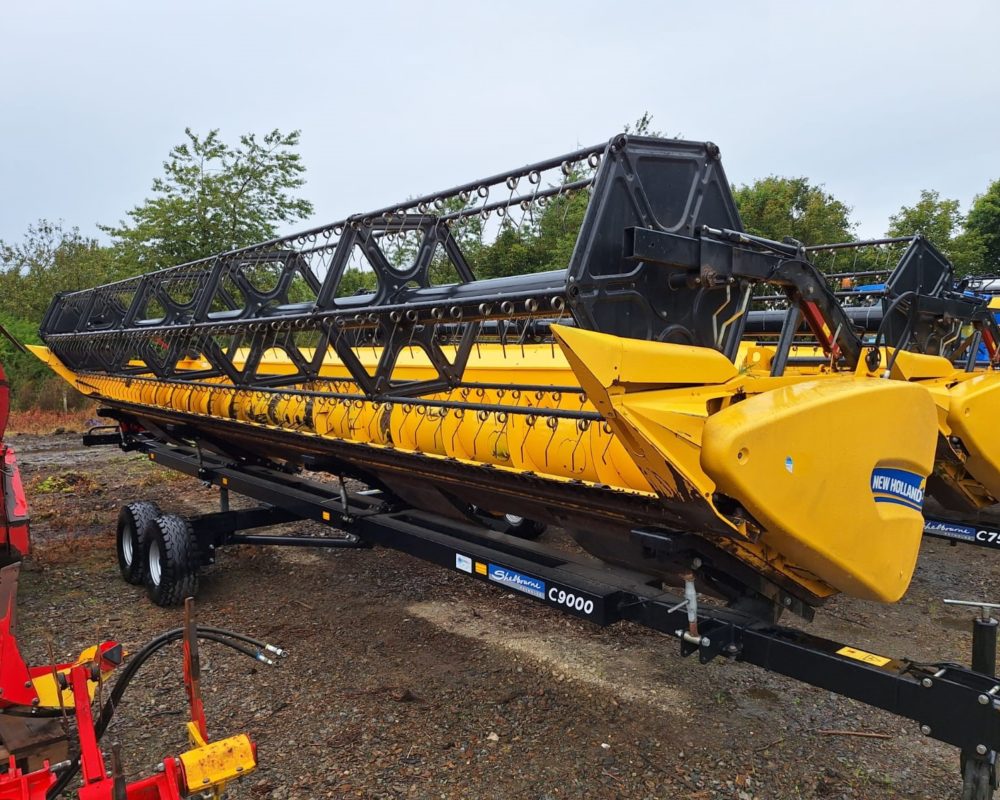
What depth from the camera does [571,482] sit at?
325 centimetres

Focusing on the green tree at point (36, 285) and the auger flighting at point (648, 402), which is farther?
the green tree at point (36, 285)

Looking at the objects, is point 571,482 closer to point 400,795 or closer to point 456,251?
point 400,795

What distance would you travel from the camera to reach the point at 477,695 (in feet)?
13.7

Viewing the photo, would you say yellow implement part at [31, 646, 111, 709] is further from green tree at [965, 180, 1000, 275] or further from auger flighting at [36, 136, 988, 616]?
green tree at [965, 180, 1000, 275]

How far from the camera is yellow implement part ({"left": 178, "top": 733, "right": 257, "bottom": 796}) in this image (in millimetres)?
2291

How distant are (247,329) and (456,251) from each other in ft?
5.10

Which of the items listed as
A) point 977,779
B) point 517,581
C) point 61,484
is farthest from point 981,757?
point 61,484

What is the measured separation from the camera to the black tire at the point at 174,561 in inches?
215

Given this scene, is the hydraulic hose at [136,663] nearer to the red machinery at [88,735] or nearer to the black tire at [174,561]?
the red machinery at [88,735]

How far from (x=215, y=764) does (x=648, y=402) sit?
5.97ft

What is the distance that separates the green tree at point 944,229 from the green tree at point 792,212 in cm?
390

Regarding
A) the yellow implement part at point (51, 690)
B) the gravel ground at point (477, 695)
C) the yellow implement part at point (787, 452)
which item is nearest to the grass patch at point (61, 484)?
the gravel ground at point (477, 695)

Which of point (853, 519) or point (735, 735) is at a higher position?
point (853, 519)

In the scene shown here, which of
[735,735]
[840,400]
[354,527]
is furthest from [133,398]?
[840,400]
